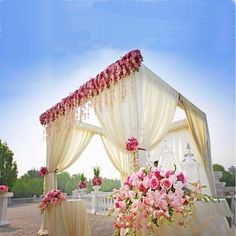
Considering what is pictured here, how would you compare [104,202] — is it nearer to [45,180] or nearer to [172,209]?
[45,180]

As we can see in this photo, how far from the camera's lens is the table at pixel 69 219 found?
327cm

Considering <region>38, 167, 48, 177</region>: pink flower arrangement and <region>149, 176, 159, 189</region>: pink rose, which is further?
<region>38, 167, 48, 177</region>: pink flower arrangement

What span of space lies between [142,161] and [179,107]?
4.97 feet

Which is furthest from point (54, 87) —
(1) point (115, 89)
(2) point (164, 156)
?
(2) point (164, 156)

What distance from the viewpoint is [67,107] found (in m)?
3.94

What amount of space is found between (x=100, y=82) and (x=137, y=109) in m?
0.72

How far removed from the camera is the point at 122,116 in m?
2.87

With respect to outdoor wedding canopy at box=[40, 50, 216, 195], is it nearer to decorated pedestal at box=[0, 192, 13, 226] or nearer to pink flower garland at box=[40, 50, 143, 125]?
pink flower garland at box=[40, 50, 143, 125]

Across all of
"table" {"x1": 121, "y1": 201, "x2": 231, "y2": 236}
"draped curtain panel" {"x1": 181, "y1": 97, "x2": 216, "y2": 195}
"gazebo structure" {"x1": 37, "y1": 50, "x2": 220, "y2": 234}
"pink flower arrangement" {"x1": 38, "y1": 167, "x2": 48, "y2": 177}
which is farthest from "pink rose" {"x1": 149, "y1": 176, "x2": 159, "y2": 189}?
"pink flower arrangement" {"x1": 38, "y1": 167, "x2": 48, "y2": 177}

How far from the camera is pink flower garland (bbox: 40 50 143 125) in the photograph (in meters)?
2.80

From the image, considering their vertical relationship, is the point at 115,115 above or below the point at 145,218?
above

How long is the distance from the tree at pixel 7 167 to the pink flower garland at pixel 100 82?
1080cm

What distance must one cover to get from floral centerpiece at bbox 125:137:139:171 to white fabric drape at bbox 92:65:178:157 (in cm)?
10

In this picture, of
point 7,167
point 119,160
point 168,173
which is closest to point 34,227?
point 119,160
